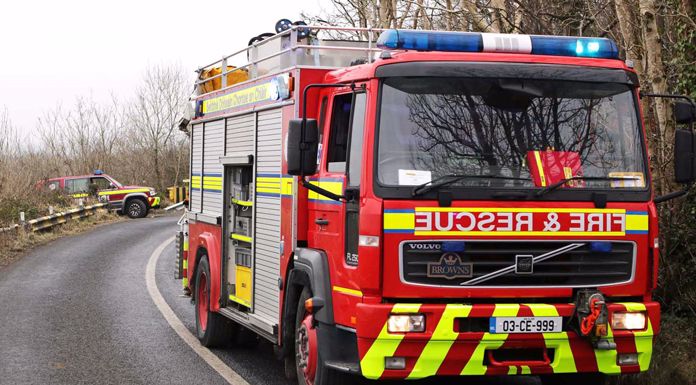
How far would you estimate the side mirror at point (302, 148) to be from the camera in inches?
259

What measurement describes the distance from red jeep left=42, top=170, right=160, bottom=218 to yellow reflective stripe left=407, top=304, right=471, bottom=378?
29.5 m

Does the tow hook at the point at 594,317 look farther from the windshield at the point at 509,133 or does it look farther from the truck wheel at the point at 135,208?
the truck wheel at the point at 135,208

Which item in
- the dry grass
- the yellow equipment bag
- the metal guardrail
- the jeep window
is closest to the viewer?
the yellow equipment bag

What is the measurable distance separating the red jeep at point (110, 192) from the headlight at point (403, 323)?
29.5 metres

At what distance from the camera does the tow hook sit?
20.6 ft

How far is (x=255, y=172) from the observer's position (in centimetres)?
897

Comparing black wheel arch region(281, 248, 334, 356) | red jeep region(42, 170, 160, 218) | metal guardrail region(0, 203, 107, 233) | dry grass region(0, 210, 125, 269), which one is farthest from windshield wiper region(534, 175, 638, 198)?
red jeep region(42, 170, 160, 218)

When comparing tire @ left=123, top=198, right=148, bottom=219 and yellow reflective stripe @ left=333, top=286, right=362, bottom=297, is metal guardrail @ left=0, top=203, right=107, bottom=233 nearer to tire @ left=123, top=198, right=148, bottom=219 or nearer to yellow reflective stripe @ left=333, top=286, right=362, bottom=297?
tire @ left=123, top=198, right=148, bottom=219

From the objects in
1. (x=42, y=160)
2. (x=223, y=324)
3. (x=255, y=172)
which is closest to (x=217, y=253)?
(x=223, y=324)

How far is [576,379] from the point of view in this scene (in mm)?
6984

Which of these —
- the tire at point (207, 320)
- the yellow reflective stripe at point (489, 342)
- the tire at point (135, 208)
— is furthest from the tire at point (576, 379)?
the tire at point (135, 208)

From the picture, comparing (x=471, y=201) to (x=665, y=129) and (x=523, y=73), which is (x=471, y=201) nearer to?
(x=523, y=73)

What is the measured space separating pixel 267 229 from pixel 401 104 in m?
2.59

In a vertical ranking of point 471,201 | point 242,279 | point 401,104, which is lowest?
point 242,279
